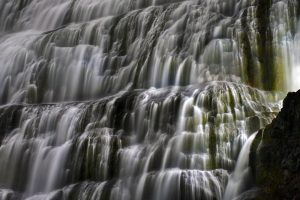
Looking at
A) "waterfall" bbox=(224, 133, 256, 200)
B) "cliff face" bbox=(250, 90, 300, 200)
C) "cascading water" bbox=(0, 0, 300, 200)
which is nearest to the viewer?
"cliff face" bbox=(250, 90, 300, 200)

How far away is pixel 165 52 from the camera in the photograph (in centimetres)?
2023

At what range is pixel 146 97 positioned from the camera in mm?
17469

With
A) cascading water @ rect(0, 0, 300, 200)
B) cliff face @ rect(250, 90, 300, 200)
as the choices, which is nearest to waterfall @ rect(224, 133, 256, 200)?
cliff face @ rect(250, 90, 300, 200)

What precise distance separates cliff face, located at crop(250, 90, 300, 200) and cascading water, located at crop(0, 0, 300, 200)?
1354mm

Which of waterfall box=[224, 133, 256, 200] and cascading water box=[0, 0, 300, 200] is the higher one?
cascading water box=[0, 0, 300, 200]

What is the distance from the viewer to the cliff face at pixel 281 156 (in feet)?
39.5

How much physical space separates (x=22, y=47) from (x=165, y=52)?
312 inches

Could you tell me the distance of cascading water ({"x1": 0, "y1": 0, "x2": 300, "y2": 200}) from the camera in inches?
600

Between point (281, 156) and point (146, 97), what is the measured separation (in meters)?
5.86

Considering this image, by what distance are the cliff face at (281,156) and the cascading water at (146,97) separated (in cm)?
135

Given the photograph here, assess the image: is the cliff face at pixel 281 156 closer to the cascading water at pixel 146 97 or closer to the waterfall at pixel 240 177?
the waterfall at pixel 240 177

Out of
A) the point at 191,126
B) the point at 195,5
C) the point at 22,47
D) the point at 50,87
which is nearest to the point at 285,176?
the point at 191,126

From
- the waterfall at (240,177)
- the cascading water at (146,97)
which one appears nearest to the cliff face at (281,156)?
the waterfall at (240,177)

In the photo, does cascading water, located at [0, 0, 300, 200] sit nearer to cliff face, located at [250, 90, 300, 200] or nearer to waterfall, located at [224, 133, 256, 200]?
waterfall, located at [224, 133, 256, 200]
